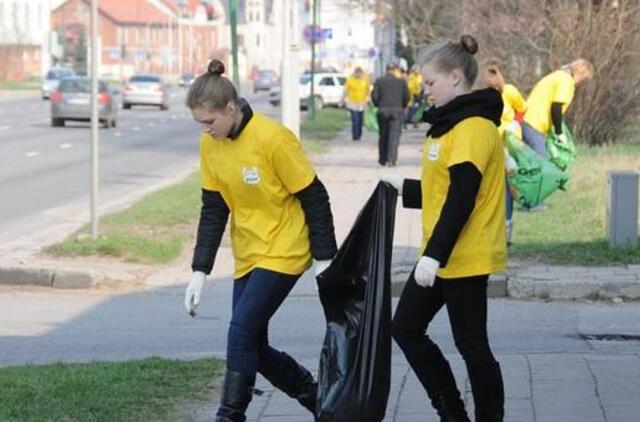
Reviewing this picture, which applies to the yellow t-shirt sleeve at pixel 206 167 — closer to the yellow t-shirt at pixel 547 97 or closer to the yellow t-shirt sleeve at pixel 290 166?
the yellow t-shirt sleeve at pixel 290 166

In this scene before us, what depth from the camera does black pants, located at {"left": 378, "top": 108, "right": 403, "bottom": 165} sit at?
26734 mm

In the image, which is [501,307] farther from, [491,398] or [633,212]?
[491,398]

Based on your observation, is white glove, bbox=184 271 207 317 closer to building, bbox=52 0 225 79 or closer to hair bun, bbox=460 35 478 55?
hair bun, bbox=460 35 478 55

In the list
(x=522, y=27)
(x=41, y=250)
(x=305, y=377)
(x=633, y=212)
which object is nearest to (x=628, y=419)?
(x=305, y=377)

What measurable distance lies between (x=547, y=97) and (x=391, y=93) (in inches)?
397

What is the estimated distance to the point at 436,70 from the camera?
639 centimetres

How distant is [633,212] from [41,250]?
18.3 feet

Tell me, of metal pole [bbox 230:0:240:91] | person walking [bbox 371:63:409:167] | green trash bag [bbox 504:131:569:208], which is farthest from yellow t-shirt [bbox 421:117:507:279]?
person walking [bbox 371:63:409:167]

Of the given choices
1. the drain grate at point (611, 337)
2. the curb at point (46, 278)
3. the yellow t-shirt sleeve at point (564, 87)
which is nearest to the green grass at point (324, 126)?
the yellow t-shirt sleeve at point (564, 87)

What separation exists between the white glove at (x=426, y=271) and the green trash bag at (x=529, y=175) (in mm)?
8994

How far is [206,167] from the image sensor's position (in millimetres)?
6848

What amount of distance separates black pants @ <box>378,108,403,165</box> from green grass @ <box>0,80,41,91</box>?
7138 centimetres

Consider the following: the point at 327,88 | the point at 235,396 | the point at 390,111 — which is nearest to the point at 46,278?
the point at 235,396

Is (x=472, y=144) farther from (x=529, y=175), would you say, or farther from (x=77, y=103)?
(x=77, y=103)
